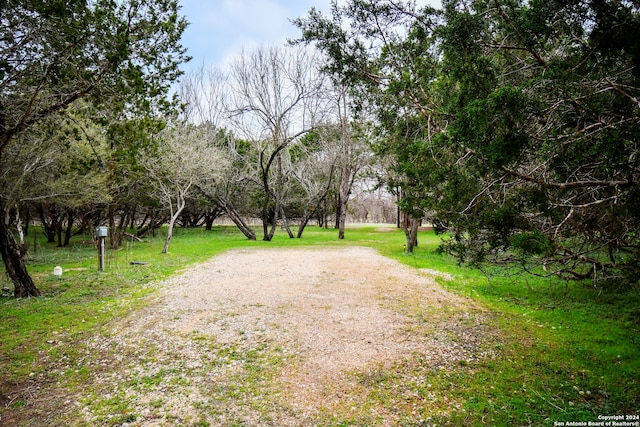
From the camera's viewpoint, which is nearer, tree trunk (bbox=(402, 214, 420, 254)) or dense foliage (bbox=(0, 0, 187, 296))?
dense foliage (bbox=(0, 0, 187, 296))

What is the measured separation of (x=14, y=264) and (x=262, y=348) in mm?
6489

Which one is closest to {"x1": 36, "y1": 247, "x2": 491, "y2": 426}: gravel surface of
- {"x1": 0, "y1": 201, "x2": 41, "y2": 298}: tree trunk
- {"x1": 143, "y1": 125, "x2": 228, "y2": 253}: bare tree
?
{"x1": 0, "y1": 201, "x2": 41, "y2": 298}: tree trunk

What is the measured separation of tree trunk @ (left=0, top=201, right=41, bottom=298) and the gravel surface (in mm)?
2877

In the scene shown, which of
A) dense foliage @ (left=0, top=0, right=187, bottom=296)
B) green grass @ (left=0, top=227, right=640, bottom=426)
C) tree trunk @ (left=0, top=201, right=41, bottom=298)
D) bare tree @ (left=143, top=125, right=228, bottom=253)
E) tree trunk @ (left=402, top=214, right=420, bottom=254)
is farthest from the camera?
tree trunk @ (left=402, top=214, right=420, bottom=254)

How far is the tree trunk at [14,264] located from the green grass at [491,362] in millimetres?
305

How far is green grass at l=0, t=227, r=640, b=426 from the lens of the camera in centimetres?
374

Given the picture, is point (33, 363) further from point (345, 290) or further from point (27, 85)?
point (345, 290)

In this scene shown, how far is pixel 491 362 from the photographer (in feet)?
16.0

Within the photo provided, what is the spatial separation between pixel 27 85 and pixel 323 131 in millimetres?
17102

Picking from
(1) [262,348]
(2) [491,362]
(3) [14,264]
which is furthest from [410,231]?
(3) [14,264]

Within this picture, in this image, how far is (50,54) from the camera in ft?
18.0

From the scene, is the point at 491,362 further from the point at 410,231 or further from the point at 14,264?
the point at 410,231

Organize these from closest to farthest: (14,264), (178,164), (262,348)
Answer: (262,348)
(14,264)
(178,164)

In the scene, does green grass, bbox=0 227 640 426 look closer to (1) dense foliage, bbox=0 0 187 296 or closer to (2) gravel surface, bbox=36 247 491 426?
(2) gravel surface, bbox=36 247 491 426
